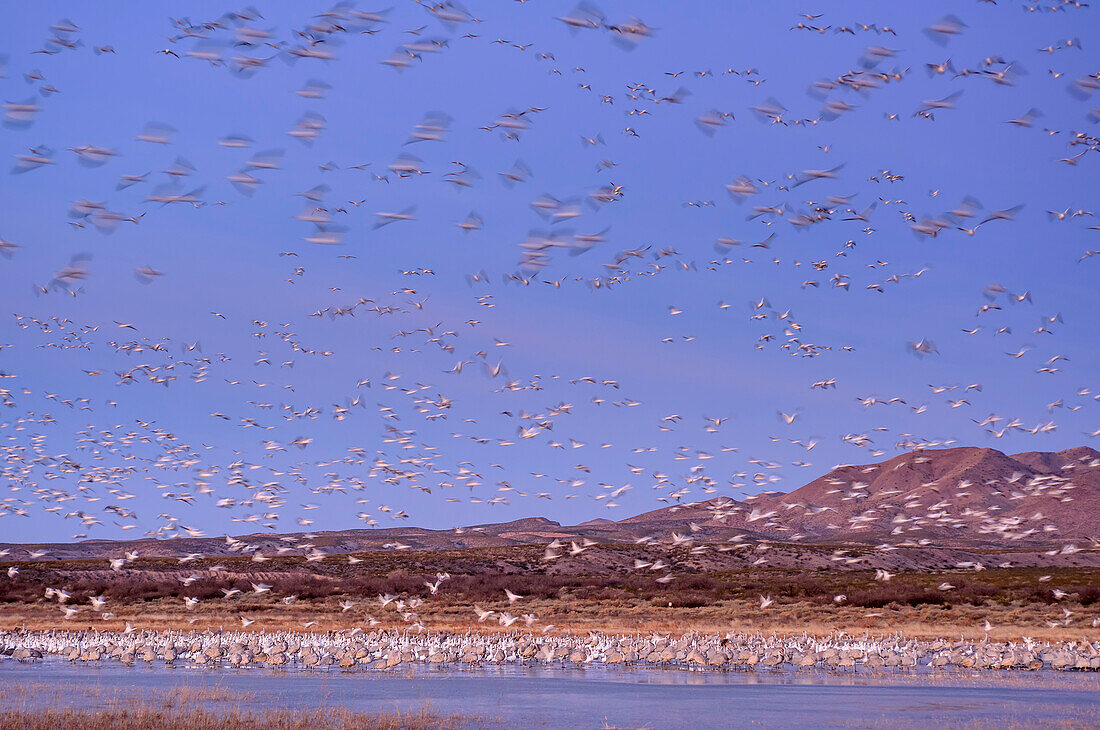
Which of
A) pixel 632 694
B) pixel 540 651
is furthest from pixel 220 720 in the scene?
pixel 540 651

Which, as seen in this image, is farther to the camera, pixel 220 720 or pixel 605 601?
pixel 605 601

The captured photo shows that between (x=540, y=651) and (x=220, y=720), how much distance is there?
13.3 metres

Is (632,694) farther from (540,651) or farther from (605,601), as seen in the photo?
(605,601)

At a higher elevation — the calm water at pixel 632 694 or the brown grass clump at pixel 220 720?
the brown grass clump at pixel 220 720

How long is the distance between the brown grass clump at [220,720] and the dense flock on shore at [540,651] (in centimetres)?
765

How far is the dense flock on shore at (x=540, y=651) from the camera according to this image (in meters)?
26.8

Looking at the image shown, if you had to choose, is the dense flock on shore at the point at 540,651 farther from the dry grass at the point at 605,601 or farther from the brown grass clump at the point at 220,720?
the brown grass clump at the point at 220,720

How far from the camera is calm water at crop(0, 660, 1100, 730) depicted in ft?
57.6

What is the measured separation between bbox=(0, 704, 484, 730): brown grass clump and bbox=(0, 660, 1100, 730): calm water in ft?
3.74

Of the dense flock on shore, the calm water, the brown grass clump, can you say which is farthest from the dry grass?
the brown grass clump

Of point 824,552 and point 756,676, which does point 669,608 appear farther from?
point 824,552

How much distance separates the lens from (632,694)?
68.6 ft

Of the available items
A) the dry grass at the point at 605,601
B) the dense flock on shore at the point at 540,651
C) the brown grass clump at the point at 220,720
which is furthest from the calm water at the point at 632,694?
the dry grass at the point at 605,601

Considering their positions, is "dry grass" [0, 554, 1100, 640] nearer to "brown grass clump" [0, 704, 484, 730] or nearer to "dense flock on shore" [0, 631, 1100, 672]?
"dense flock on shore" [0, 631, 1100, 672]
